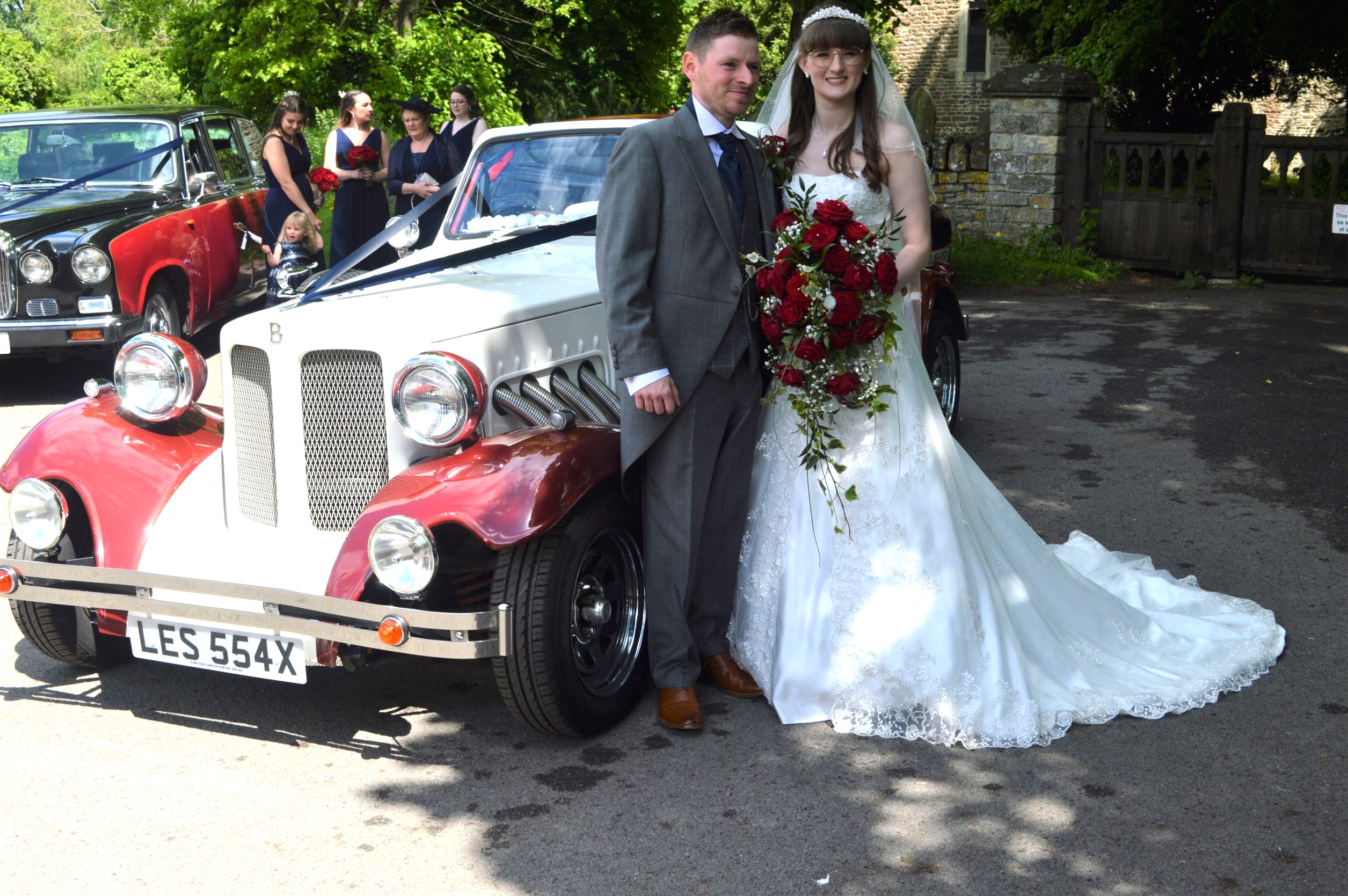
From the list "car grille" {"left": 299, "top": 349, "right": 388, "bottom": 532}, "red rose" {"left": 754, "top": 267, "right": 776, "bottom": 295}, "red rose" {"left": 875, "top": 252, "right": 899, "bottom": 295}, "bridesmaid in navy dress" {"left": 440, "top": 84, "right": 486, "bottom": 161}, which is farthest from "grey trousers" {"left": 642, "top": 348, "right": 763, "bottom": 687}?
"bridesmaid in navy dress" {"left": 440, "top": 84, "right": 486, "bottom": 161}

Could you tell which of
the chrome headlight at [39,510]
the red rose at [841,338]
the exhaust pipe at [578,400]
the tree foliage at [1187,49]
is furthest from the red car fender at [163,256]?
the tree foliage at [1187,49]

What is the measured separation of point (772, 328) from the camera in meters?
3.92

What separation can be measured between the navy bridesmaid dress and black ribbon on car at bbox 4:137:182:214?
53.2 inches

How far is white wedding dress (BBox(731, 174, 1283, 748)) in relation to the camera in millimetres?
3977

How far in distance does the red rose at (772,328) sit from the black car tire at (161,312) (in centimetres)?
640

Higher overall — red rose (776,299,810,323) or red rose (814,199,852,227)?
red rose (814,199,852,227)

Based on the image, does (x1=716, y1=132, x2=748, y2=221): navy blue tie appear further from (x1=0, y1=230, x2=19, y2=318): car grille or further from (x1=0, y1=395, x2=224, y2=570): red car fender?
(x1=0, y1=230, x2=19, y2=318): car grille

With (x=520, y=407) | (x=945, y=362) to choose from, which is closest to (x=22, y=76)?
(x=945, y=362)

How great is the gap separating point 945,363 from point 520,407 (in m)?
4.01

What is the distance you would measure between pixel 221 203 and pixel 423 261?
19.9 feet

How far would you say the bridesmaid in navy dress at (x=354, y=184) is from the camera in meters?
9.70

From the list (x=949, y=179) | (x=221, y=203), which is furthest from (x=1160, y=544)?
(x=949, y=179)

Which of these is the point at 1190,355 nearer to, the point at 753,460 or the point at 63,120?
the point at 753,460

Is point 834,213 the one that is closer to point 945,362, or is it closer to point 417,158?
point 945,362
